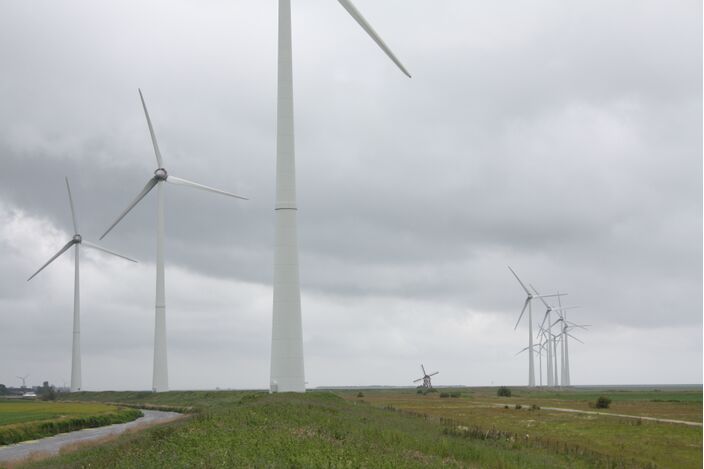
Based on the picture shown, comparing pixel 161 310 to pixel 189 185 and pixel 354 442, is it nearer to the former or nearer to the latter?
pixel 189 185

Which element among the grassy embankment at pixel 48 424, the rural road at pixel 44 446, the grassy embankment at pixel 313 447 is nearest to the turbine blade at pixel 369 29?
the grassy embankment at pixel 313 447

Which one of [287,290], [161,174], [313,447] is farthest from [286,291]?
[161,174]

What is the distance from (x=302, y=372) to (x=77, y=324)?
94.0 m

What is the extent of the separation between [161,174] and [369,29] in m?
59.6

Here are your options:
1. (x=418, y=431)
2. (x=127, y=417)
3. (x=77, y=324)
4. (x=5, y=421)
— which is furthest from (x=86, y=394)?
(x=418, y=431)

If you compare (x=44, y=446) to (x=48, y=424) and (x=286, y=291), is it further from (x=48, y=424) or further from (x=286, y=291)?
(x=286, y=291)

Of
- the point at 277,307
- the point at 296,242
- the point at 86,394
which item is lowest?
the point at 86,394

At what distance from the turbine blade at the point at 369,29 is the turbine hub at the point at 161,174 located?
5665cm

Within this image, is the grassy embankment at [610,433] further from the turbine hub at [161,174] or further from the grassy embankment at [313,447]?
the turbine hub at [161,174]

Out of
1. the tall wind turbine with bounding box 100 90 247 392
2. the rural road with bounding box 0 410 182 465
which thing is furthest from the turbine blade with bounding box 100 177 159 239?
the rural road with bounding box 0 410 182 465

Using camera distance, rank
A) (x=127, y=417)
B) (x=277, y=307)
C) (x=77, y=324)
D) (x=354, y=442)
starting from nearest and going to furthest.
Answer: (x=354, y=442)
(x=277, y=307)
(x=127, y=417)
(x=77, y=324)

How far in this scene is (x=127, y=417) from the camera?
8269cm

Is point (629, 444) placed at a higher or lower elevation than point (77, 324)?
lower

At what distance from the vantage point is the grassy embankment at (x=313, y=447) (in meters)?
28.8
